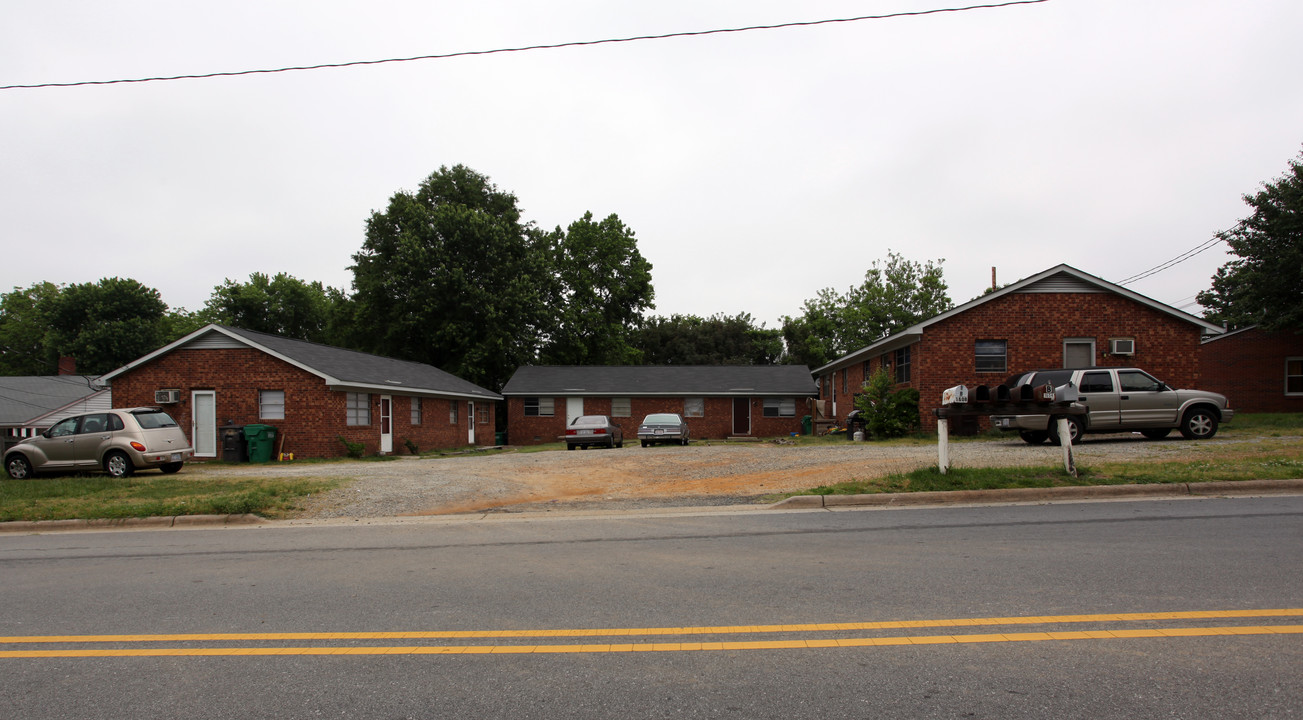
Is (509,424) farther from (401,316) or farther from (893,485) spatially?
(893,485)

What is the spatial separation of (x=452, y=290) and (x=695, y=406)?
16287 mm

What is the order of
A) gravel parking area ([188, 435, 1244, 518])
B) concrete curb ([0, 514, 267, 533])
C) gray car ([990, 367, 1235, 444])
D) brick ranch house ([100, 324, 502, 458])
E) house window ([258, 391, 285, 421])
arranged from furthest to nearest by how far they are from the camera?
house window ([258, 391, 285, 421]) < brick ranch house ([100, 324, 502, 458]) < gray car ([990, 367, 1235, 444]) < gravel parking area ([188, 435, 1244, 518]) < concrete curb ([0, 514, 267, 533])

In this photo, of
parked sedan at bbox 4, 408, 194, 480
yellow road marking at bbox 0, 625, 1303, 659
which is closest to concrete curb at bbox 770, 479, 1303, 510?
yellow road marking at bbox 0, 625, 1303, 659

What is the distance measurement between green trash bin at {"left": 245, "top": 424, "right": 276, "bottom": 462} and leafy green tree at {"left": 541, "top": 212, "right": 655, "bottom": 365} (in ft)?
92.7

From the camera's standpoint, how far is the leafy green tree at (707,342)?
70125 mm

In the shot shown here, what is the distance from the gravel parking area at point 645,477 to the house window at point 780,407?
20.6 metres

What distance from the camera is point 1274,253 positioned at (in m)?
28.6

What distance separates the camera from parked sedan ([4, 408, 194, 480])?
16.9 meters

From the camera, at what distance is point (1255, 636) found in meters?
4.48

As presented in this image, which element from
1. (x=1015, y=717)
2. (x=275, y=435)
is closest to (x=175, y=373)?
(x=275, y=435)

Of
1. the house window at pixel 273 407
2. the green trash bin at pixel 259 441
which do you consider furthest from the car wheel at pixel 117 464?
the house window at pixel 273 407

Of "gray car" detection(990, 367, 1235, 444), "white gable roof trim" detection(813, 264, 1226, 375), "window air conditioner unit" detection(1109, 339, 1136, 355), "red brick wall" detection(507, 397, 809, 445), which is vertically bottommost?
"red brick wall" detection(507, 397, 809, 445)

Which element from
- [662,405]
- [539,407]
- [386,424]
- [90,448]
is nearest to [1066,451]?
[90,448]

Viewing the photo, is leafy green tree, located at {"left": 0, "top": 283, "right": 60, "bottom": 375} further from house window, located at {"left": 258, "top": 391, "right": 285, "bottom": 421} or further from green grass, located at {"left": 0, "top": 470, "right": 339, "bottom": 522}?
green grass, located at {"left": 0, "top": 470, "right": 339, "bottom": 522}
